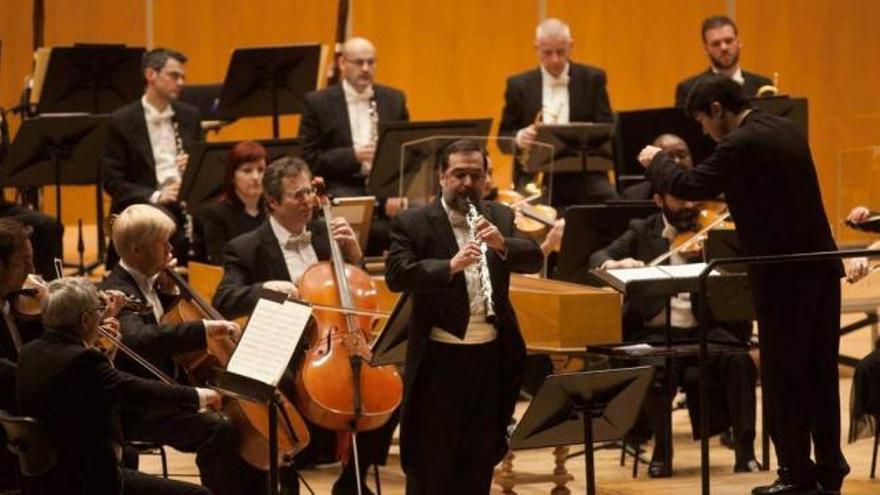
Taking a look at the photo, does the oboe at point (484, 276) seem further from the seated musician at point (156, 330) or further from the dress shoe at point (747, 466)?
the dress shoe at point (747, 466)

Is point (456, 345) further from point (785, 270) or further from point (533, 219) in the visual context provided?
point (533, 219)

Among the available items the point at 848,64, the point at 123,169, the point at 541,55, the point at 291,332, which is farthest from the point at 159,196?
the point at 848,64

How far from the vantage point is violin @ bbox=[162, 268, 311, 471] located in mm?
5566

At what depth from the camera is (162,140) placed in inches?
337

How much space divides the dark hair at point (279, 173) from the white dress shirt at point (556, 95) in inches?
118

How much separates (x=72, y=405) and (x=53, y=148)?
348 centimetres

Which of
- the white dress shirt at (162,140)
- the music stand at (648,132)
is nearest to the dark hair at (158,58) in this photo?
the white dress shirt at (162,140)

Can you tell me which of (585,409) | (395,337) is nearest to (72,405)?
(395,337)

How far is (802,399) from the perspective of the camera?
17.5ft

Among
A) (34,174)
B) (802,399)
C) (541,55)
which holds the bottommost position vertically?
(802,399)

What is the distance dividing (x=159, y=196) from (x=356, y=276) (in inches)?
93.3

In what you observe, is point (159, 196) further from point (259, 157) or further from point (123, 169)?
point (259, 157)

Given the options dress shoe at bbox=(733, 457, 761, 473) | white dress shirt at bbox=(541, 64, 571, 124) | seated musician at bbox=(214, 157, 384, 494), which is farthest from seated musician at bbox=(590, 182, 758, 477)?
white dress shirt at bbox=(541, 64, 571, 124)

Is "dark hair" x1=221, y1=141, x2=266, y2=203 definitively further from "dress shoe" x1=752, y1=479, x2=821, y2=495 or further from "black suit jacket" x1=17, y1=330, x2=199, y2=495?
"dress shoe" x1=752, y1=479, x2=821, y2=495
